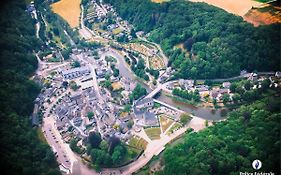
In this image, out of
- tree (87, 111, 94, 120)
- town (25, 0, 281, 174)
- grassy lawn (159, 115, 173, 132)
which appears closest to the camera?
town (25, 0, 281, 174)

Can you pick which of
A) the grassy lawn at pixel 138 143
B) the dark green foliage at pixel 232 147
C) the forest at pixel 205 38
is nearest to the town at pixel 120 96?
the grassy lawn at pixel 138 143

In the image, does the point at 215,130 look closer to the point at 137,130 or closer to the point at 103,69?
the point at 137,130

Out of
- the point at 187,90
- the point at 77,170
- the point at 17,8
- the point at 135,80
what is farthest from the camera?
the point at 17,8

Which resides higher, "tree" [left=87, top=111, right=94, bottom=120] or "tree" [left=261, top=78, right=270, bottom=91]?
"tree" [left=261, top=78, right=270, bottom=91]

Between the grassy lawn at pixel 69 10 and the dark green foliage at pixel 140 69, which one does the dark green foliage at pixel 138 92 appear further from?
the grassy lawn at pixel 69 10

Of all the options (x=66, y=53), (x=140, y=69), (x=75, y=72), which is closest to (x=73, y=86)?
(x=75, y=72)

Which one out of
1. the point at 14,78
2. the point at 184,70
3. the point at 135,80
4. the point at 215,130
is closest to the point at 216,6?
the point at 184,70

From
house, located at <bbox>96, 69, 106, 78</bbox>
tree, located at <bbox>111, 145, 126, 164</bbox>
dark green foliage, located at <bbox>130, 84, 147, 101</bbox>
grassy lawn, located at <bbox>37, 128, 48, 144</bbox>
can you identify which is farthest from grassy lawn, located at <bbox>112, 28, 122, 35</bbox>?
tree, located at <bbox>111, 145, 126, 164</bbox>

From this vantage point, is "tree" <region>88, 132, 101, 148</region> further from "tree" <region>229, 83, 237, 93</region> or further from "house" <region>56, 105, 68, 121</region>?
"tree" <region>229, 83, 237, 93</region>
